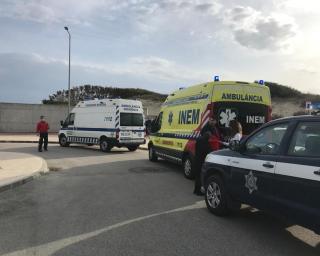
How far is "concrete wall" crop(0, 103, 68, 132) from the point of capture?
37.9 m

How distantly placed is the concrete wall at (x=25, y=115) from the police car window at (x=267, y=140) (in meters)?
34.4

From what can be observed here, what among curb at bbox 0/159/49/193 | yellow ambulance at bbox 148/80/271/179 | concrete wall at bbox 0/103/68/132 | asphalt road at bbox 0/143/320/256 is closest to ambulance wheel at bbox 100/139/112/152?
curb at bbox 0/159/49/193

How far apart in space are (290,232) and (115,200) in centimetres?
370

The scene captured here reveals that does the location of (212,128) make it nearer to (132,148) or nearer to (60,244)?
(60,244)

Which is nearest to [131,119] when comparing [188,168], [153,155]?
[153,155]

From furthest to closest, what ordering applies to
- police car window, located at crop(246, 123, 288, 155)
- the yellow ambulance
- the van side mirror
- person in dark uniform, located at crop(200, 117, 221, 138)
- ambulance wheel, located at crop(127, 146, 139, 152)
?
ambulance wheel, located at crop(127, 146, 139, 152), the yellow ambulance, person in dark uniform, located at crop(200, 117, 221, 138), the van side mirror, police car window, located at crop(246, 123, 288, 155)

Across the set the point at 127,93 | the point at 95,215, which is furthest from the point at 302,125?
the point at 127,93

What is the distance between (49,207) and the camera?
8.15 metres

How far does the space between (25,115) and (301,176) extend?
35.9m

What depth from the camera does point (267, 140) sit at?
20.8 ft

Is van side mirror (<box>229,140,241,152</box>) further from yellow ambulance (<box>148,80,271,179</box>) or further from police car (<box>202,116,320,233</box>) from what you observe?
yellow ambulance (<box>148,80,271,179</box>)

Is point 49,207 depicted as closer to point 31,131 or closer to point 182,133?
point 182,133

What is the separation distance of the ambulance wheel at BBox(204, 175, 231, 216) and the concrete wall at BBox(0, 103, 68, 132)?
1311 inches

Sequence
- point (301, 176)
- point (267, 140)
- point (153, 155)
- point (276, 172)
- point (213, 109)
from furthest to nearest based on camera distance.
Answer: point (153, 155)
point (213, 109)
point (267, 140)
point (276, 172)
point (301, 176)
